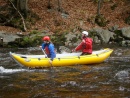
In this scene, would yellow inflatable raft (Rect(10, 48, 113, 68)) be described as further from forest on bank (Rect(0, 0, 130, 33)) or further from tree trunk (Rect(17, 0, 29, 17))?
tree trunk (Rect(17, 0, 29, 17))

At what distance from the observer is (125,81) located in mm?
9117

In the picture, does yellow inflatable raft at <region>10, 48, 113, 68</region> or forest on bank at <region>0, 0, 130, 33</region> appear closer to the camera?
yellow inflatable raft at <region>10, 48, 113, 68</region>

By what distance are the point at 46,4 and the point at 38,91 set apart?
1640 centimetres

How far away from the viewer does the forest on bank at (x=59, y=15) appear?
20981 millimetres

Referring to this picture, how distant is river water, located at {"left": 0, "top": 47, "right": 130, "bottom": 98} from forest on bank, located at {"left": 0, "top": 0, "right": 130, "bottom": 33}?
8187 millimetres

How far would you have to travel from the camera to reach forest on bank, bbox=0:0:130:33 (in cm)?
2098

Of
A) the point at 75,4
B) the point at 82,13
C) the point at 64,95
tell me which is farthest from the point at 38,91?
the point at 75,4

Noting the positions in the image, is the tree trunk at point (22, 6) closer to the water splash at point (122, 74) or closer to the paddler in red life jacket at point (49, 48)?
the paddler in red life jacket at point (49, 48)

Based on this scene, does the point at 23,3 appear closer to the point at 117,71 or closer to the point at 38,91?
the point at 117,71

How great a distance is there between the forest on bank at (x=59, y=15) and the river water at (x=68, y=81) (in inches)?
322

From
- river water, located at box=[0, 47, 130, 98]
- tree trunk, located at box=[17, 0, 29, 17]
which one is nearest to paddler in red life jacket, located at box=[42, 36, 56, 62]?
river water, located at box=[0, 47, 130, 98]

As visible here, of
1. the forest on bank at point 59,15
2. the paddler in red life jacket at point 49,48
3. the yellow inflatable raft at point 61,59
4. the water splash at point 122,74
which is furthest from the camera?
the forest on bank at point 59,15

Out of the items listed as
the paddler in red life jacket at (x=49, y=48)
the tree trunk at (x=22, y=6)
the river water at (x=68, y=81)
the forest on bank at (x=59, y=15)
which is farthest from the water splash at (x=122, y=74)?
the tree trunk at (x=22, y=6)

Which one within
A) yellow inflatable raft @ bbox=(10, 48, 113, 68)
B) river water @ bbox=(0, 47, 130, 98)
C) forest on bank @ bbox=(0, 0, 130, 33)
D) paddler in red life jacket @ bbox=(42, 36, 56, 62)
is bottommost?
river water @ bbox=(0, 47, 130, 98)
